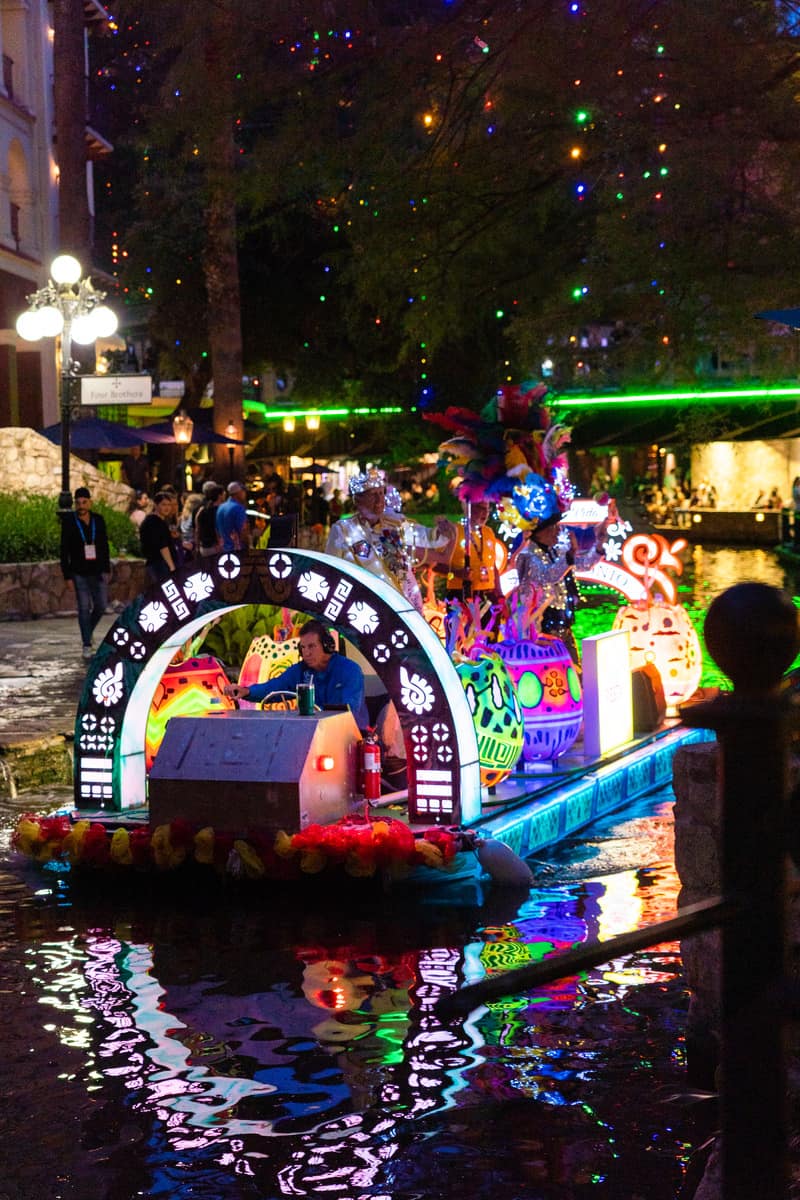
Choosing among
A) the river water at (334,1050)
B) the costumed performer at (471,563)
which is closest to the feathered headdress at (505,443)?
the costumed performer at (471,563)

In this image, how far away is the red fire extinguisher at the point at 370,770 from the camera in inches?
367

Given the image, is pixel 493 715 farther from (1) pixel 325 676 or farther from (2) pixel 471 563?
(2) pixel 471 563

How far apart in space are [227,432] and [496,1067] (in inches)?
956

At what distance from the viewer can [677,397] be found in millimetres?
55000

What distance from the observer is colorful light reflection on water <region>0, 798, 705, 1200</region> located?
5152mm

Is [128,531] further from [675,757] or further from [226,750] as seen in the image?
[675,757]

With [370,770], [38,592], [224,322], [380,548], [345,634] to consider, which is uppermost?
[224,322]

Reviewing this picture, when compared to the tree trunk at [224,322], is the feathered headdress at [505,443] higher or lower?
lower

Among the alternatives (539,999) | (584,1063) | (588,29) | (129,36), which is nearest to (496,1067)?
(584,1063)

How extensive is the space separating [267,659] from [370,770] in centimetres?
271

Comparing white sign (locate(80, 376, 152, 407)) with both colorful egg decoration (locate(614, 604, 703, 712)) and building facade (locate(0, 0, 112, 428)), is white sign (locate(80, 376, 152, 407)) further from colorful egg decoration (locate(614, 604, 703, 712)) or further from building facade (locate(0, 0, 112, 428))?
building facade (locate(0, 0, 112, 428))

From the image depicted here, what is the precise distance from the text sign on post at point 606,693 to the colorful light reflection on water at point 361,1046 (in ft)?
7.31

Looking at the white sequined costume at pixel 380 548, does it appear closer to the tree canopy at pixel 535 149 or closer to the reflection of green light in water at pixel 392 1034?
the tree canopy at pixel 535 149

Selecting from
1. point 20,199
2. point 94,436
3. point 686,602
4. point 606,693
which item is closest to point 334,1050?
point 606,693
